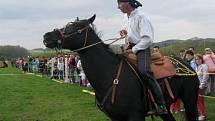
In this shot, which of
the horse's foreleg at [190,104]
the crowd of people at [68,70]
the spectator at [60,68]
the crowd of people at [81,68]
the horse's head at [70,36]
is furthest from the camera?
the spectator at [60,68]

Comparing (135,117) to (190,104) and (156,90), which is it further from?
(190,104)

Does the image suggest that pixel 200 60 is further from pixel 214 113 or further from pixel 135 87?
pixel 135 87

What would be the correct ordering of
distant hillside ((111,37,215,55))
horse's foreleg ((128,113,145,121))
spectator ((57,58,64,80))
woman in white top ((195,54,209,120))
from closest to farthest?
1. horse's foreleg ((128,113,145,121))
2. woman in white top ((195,54,209,120))
3. distant hillside ((111,37,215,55))
4. spectator ((57,58,64,80))

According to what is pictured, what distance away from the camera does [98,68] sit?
755 cm

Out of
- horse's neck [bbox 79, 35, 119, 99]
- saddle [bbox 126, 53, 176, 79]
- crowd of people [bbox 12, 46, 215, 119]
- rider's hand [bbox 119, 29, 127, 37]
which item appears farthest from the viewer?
crowd of people [bbox 12, 46, 215, 119]

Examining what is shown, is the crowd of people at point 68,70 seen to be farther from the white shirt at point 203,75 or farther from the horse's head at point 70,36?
the horse's head at point 70,36

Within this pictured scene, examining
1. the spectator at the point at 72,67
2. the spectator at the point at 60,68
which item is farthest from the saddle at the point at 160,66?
the spectator at the point at 60,68

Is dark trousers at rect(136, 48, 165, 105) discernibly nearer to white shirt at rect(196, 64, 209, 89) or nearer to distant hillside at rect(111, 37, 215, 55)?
white shirt at rect(196, 64, 209, 89)

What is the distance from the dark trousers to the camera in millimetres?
7523

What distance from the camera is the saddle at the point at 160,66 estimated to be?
25.4ft

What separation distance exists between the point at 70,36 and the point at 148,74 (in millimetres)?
1484

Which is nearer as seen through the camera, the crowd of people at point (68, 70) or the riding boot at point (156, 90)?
the riding boot at point (156, 90)

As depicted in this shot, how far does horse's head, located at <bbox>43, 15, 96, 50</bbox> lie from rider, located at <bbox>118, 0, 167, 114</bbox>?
69 centimetres

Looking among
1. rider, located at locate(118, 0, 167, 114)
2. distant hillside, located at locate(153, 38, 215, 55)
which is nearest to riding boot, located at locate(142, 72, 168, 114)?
rider, located at locate(118, 0, 167, 114)
